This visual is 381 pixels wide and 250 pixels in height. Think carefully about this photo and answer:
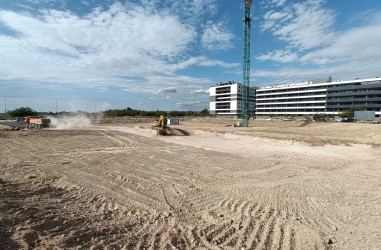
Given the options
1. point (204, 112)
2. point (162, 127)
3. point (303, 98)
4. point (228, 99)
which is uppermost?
point (228, 99)

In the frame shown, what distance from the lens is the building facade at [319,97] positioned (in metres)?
96.0

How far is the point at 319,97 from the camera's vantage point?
11406 centimetres

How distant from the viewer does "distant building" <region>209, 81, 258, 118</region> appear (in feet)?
483

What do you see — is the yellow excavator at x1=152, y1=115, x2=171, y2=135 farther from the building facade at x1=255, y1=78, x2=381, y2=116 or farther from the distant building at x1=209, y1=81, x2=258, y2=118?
the distant building at x1=209, y1=81, x2=258, y2=118

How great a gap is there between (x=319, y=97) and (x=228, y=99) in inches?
1987

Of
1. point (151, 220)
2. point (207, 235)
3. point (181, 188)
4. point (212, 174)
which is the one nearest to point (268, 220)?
point (207, 235)

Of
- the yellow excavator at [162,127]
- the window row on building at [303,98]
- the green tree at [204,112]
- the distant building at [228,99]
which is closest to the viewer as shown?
the yellow excavator at [162,127]

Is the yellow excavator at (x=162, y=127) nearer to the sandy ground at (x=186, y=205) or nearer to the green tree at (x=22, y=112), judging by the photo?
the sandy ground at (x=186, y=205)

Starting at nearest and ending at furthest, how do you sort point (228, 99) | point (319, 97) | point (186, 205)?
point (186, 205) < point (319, 97) < point (228, 99)

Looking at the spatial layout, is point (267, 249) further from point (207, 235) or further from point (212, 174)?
point (212, 174)

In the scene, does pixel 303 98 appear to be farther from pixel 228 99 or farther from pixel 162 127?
pixel 162 127

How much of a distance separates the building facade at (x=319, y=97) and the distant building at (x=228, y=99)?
9.80 m

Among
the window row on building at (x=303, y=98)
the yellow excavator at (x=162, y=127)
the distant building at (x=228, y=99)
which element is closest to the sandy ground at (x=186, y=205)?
the yellow excavator at (x=162, y=127)

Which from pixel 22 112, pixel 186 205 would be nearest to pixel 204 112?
pixel 22 112
